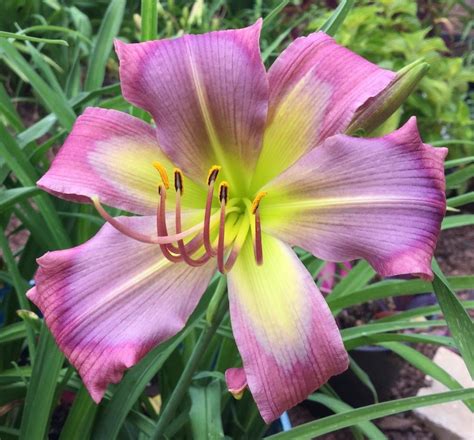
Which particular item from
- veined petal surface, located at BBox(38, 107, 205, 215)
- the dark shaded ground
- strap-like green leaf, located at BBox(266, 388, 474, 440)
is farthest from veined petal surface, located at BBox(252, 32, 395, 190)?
the dark shaded ground

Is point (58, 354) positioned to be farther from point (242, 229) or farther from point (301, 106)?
point (301, 106)

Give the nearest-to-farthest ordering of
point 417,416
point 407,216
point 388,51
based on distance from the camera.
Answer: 1. point 407,216
2. point 417,416
3. point 388,51

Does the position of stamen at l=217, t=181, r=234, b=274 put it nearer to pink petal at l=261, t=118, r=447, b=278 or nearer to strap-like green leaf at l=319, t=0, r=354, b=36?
pink petal at l=261, t=118, r=447, b=278

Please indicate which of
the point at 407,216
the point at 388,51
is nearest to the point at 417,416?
the point at 388,51

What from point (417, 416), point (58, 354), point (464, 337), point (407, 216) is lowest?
point (417, 416)

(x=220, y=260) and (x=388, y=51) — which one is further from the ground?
(x=220, y=260)

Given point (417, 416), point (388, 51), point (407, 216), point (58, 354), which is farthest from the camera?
point (388, 51)

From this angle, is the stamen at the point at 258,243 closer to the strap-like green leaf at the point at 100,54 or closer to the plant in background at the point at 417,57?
the strap-like green leaf at the point at 100,54

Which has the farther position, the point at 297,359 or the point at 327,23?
the point at 327,23

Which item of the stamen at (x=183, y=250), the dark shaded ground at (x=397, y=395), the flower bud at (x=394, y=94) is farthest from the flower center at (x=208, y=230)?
the dark shaded ground at (x=397, y=395)

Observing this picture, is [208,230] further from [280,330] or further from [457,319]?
[457,319]
